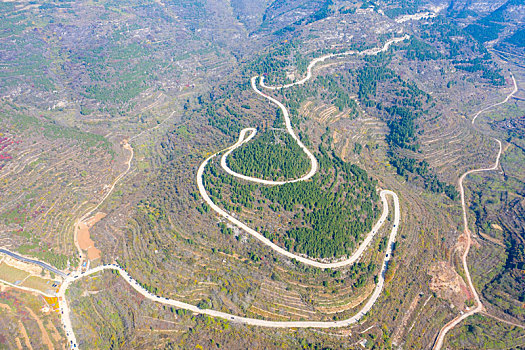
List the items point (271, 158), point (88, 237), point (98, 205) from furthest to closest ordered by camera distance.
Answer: point (98, 205) → point (271, 158) → point (88, 237)

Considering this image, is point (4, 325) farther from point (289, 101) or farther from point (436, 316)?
point (289, 101)

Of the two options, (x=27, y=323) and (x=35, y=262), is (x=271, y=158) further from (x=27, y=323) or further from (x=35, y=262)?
(x=27, y=323)

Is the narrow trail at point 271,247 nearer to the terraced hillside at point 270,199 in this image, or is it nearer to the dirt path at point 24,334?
the terraced hillside at point 270,199

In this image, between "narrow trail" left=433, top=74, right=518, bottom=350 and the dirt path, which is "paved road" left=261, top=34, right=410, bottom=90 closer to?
"narrow trail" left=433, top=74, right=518, bottom=350

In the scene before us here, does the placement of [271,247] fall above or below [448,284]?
above

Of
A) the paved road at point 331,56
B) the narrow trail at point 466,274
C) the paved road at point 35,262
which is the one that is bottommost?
the narrow trail at point 466,274

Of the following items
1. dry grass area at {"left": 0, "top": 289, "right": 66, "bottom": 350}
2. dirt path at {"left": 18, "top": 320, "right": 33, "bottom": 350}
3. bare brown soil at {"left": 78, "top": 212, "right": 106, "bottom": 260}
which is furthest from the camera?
bare brown soil at {"left": 78, "top": 212, "right": 106, "bottom": 260}

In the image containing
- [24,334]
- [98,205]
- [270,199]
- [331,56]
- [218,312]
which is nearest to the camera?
[24,334]

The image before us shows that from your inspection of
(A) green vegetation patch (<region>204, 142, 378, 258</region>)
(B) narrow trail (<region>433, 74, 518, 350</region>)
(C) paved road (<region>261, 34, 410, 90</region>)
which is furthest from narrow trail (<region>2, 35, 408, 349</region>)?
(C) paved road (<region>261, 34, 410, 90</region>)

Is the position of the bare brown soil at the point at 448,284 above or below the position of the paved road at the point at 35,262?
below

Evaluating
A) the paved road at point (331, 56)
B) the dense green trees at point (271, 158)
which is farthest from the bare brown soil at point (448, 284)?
the paved road at point (331, 56)

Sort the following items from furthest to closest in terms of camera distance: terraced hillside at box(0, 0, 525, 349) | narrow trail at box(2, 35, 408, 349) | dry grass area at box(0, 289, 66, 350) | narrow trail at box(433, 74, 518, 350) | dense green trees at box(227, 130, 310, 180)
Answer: dense green trees at box(227, 130, 310, 180) < terraced hillside at box(0, 0, 525, 349) < narrow trail at box(433, 74, 518, 350) < narrow trail at box(2, 35, 408, 349) < dry grass area at box(0, 289, 66, 350)

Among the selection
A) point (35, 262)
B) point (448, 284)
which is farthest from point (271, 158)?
point (35, 262)

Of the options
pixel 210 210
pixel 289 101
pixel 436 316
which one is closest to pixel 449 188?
pixel 436 316
